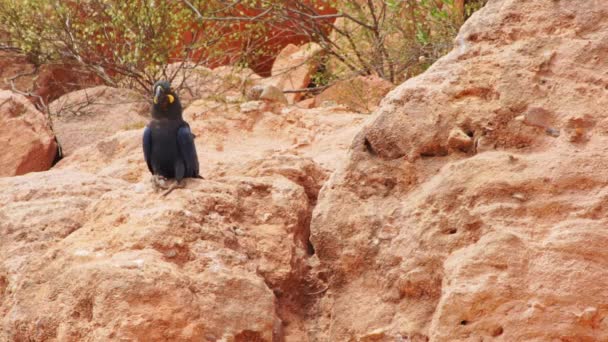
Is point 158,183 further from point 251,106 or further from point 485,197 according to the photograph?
point 251,106

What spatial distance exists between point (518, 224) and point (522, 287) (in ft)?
1.03

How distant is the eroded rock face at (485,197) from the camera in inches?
152

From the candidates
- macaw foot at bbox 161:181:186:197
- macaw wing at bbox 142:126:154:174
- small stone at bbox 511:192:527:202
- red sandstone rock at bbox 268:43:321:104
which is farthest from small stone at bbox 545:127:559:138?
red sandstone rock at bbox 268:43:321:104

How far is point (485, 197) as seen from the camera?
163 inches

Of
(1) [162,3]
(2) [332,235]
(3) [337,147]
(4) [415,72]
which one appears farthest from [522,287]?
(1) [162,3]

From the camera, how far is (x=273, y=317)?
446 cm

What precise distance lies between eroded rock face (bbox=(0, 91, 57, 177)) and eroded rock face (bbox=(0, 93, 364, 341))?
8.27ft

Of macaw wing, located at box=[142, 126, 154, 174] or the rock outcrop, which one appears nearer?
macaw wing, located at box=[142, 126, 154, 174]

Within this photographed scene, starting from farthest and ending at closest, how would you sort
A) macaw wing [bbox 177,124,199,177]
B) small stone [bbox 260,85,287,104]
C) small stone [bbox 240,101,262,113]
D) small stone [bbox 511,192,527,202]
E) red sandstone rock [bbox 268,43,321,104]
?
red sandstone rock [bbox 268,43,321,104] < small stone [bbox 260,85,287,104] < small stone [bbox 240,101,262,113] < macaw wing [bbox 177,124,199,177] < small stone [bbox 511,192,527,202]

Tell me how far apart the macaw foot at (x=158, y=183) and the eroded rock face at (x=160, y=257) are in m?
0.06

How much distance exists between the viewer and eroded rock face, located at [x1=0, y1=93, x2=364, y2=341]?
4234mm

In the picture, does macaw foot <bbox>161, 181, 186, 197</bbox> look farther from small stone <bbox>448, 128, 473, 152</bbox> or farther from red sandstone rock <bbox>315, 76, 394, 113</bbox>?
red sandstone rock <bbox>315, 76, 394, 113</bbox>

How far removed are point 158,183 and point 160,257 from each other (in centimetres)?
69

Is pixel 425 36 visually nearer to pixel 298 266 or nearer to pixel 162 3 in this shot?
pixel 162 3
